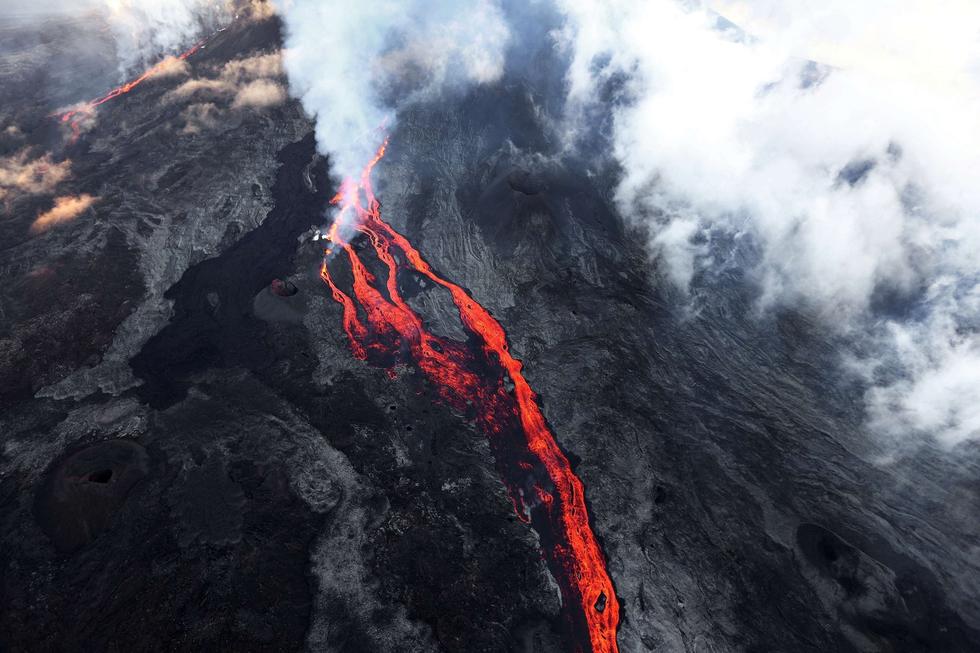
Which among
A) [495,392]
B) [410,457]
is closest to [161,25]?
[495,392]

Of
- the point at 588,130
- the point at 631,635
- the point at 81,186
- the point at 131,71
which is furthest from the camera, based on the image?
the point at 131,71

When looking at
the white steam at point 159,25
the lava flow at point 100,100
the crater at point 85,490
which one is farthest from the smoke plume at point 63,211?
the white steam at point 159,25

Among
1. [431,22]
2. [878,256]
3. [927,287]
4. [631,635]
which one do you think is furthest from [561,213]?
[431,22]

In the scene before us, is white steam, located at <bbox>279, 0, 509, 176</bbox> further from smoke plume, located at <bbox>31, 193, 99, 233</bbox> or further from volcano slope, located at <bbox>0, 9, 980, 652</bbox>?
smoke plume, located at <bbox>31, 193, 99, 233</bbox>

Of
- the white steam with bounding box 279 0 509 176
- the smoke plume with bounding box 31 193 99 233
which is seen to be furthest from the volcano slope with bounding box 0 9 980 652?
the white steam with bounding box 279 0 509 176

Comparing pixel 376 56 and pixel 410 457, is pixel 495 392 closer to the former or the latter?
pixel 410 457

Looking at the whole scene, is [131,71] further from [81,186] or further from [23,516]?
[23,516]
